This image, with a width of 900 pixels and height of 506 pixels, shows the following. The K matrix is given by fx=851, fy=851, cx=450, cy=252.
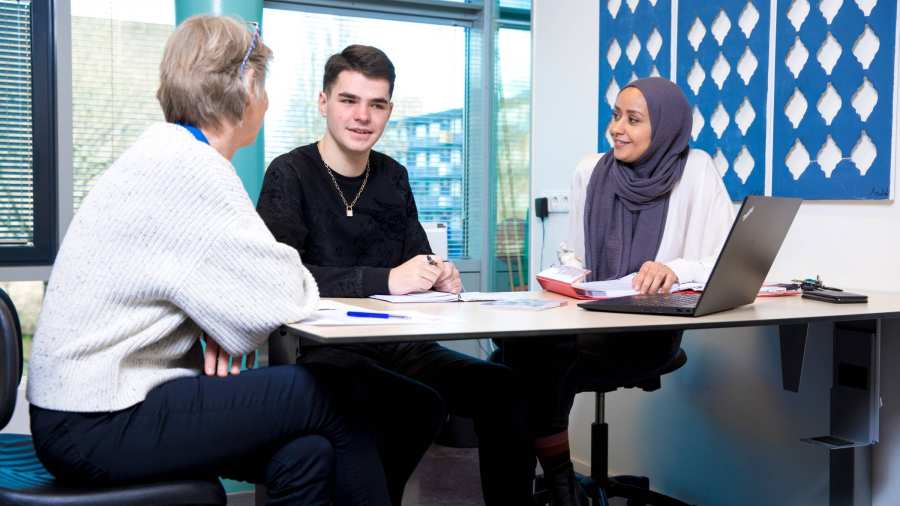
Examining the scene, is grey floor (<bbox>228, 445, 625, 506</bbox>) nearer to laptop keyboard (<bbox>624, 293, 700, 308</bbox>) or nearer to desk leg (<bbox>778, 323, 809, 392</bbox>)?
desk leg (<bbox>778, 323, 809, 392</bbox>)

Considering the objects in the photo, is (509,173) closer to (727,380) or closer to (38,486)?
(727,380)

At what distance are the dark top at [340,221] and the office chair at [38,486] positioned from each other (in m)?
0.64

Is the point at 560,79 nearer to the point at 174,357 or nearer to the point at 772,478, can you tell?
the point at 772,478

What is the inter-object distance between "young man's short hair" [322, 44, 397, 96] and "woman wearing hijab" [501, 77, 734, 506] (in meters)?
0.65

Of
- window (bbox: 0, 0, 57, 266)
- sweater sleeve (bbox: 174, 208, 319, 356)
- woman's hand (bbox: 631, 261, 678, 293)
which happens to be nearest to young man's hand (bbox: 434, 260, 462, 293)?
woman's hand (bbox: 631, 261, 678, 293)

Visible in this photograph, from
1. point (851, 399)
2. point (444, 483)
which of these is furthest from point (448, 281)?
point (444, 483)

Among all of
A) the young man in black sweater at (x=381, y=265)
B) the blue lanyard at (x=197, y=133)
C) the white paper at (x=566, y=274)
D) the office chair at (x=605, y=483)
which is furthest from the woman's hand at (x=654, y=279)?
the blue lanyard at (x=197, y=133)

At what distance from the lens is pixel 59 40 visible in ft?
10.2

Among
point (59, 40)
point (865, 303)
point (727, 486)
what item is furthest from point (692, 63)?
point (59, 40)

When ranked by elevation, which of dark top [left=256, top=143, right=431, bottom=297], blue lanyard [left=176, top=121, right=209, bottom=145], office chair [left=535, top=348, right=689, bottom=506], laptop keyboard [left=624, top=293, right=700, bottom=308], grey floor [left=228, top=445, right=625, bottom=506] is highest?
blue lanyard [left=176, top=121, right=209, bottom=145]

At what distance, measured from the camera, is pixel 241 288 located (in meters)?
1.22

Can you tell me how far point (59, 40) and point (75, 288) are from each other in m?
2.27

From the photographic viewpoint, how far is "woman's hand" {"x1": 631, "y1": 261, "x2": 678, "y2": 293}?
1.81m

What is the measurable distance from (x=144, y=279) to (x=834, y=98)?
68.5 inches
